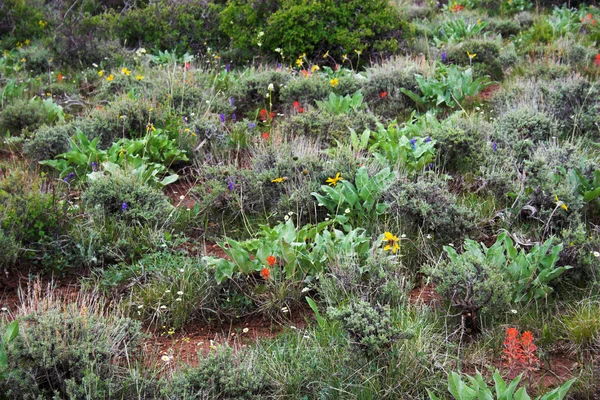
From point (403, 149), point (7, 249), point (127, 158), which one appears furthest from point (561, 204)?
point (7, 249)

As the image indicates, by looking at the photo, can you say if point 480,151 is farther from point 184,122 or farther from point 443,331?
point 184,122

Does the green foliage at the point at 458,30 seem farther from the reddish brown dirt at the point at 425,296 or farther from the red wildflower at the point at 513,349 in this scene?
the red wildflower at the point at 513,349

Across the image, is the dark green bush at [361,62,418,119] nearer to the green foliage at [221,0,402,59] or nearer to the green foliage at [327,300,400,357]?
the green foliage at [221,0,402,59]

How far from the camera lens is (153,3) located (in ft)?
30.9

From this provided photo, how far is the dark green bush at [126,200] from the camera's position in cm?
474

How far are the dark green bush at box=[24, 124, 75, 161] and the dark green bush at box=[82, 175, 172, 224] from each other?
1.08 metres

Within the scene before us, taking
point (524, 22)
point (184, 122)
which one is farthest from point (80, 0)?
point (524, 22)

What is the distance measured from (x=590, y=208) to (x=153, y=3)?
22.9 ft

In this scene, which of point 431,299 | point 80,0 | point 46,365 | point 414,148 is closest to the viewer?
point 46,365

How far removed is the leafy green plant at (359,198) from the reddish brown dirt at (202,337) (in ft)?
3.17

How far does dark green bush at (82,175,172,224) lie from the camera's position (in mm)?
4742

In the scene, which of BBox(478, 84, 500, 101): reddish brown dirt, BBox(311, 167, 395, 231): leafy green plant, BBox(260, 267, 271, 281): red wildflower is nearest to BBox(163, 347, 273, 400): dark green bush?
BBox(260, 267, 271, 281): red wildflower

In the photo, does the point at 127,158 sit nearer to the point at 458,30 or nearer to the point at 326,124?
the point at 326,124

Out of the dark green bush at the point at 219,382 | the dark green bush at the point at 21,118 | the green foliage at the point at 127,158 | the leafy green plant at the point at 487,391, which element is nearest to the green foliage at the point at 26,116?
the dark green bush at the point at 21,118
